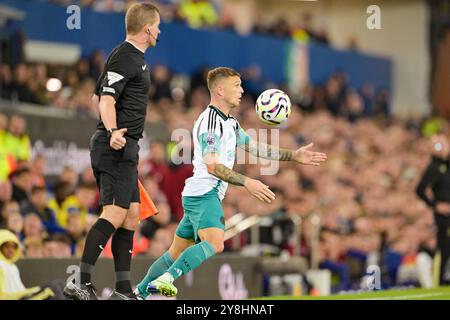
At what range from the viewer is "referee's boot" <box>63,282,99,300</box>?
889cm

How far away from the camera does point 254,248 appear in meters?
16.7

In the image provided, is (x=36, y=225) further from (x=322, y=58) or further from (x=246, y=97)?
(x=322, y=58)

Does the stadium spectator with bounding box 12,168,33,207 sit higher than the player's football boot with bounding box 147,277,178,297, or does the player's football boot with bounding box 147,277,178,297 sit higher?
the stadium spectator with bounding box 12,168,33,207

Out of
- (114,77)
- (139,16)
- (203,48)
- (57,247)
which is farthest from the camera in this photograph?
(203,48)

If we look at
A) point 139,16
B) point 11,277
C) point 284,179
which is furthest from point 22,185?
point 284,179

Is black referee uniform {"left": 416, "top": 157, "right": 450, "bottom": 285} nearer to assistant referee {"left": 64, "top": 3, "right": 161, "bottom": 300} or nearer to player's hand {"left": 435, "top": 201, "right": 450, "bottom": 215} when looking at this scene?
player's hand {"left": 435, "top": 201, "right": 450, "bottom": 215}

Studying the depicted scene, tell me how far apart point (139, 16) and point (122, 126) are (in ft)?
3.13

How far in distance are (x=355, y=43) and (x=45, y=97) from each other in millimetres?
13442

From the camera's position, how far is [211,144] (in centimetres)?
916

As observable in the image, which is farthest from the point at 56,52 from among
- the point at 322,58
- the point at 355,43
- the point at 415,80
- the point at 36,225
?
the point at 415,80

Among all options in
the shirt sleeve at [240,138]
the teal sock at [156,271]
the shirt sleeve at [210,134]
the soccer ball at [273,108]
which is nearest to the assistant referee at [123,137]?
the teal sock at [156,271]

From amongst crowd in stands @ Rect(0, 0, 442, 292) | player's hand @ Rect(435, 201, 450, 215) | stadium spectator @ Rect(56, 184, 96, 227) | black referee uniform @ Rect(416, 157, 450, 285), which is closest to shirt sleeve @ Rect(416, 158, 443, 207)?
black referee uniform @ Rect(416, 157, 450, 285)

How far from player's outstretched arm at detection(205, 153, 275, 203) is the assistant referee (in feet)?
2.24

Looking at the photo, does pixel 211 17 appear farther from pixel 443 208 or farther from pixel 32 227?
pixel 32 227
